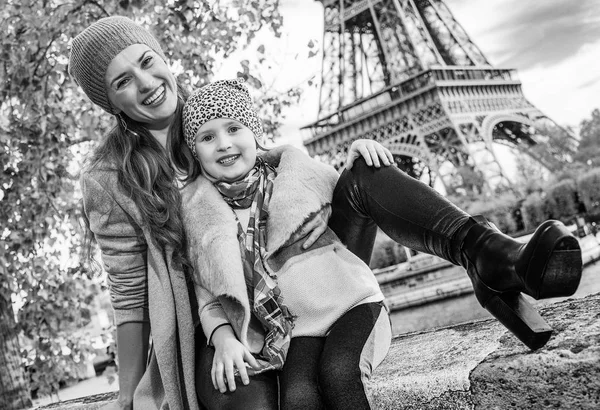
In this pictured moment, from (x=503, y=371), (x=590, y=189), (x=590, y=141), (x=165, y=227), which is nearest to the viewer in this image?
(x=503, y=371)

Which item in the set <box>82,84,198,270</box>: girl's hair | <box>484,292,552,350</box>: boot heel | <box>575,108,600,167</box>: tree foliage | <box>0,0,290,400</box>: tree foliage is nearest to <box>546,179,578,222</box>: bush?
<box>575,108,600,167</box>: tree foliage

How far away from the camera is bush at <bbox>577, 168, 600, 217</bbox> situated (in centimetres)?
2212

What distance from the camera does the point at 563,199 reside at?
23.2m

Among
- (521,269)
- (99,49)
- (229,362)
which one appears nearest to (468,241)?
(521,269)

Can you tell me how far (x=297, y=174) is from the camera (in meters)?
1.88

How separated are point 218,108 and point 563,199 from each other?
77.8 feet

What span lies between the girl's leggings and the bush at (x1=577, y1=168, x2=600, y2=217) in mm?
22742

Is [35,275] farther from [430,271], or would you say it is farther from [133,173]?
[430,271]

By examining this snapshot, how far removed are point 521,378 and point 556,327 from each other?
220 mm

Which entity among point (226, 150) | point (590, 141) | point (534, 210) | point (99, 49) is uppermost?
point (590, 141)

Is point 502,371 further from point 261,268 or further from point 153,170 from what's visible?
point 153,170

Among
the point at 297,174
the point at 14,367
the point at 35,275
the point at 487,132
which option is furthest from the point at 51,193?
the point at 487,132

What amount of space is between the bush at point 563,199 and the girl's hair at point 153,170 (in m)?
23.2

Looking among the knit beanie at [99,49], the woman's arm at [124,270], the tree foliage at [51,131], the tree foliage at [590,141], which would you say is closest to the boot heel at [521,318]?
the woman's arm at [124,270]
